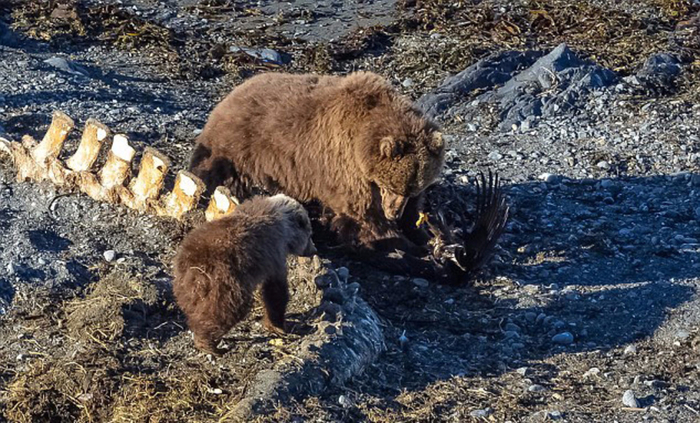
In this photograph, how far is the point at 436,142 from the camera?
28.0 ft

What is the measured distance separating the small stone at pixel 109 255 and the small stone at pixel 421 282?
7.96 ft

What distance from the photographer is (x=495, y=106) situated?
12.5 meters

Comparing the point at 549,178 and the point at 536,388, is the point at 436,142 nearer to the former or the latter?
the point at 536,388

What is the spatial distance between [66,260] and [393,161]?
2684 millimetres

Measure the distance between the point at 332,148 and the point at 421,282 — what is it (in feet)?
4.39

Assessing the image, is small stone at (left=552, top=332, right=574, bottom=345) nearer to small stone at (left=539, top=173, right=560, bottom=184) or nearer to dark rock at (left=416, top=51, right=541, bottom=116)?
small stone at (left=539, top=173, right=560, bottom=184)

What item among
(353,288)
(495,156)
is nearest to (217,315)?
(353,288)

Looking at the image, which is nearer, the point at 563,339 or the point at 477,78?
the point at 563,339

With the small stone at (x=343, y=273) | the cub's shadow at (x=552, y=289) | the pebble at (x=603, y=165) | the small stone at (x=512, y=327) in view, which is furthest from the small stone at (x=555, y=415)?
the pebble at (x=603, y=165)

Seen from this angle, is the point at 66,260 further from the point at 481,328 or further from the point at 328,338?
the point at 481,328

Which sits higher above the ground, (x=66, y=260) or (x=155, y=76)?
(x=66, y=260)

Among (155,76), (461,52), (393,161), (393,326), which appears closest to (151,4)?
(155,76)

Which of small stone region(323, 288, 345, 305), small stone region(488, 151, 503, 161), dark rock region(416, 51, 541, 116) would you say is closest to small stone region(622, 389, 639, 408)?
small stone region(323, 288, 345, 305)

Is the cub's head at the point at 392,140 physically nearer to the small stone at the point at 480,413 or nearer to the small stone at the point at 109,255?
the small stone at the point at 109,255
